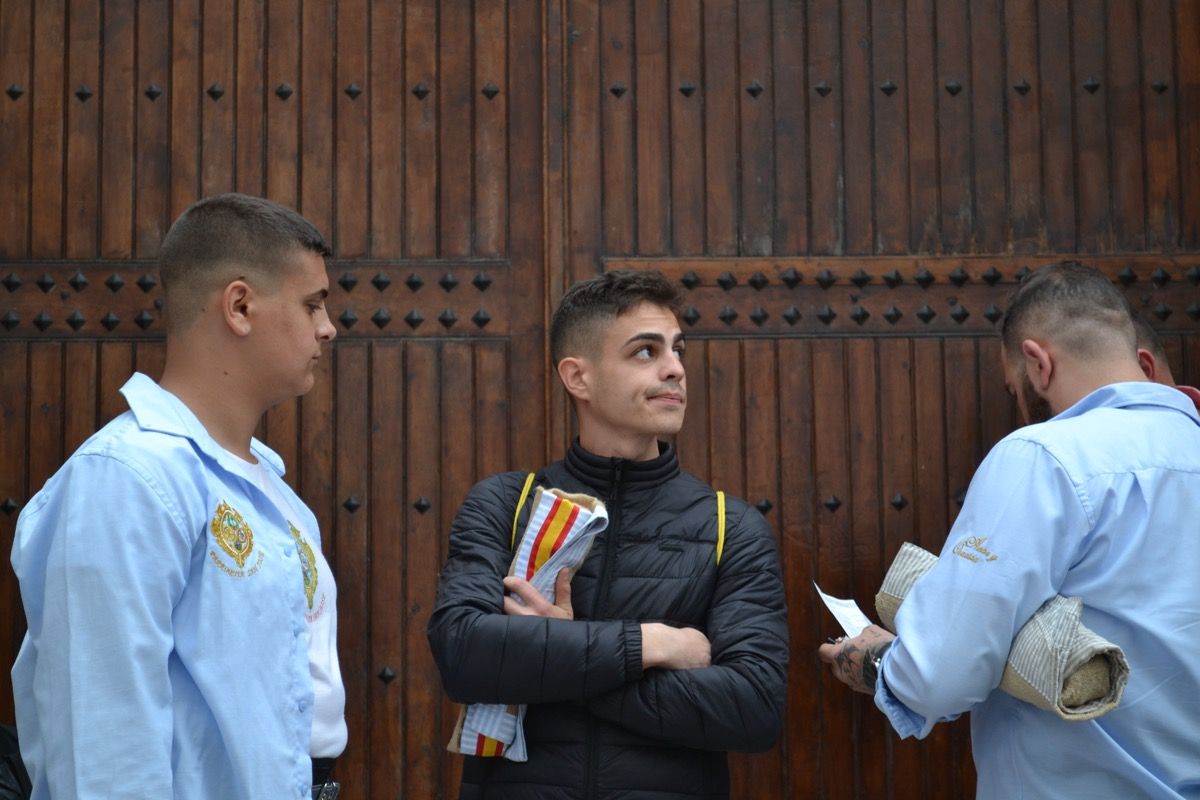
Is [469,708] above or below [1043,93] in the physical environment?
below

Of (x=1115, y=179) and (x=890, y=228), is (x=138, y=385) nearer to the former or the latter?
(x=890, y=228)

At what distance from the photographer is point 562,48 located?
3.63m

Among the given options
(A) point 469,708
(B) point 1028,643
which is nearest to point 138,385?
(A) point 469,708

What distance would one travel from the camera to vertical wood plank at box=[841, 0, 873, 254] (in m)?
3.63

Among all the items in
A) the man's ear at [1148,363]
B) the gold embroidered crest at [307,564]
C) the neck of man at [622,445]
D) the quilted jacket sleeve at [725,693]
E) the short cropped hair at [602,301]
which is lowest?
the quilted jacket sleeve at [725,693]

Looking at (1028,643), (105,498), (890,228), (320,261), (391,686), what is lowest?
(391,686)

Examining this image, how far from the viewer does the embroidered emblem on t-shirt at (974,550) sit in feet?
7.62

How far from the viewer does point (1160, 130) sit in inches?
143

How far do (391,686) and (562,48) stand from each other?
160 centimetres

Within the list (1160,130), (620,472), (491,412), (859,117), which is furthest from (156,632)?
(1160,130)

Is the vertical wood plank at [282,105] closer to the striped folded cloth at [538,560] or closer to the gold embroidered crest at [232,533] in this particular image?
the striped folded cloth at [538,560]

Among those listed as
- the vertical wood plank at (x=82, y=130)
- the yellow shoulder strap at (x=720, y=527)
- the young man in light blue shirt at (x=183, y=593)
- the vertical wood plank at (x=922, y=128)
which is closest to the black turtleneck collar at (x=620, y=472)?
the yellow shoulder strap at (x=720, y=527)

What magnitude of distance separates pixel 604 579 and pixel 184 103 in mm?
1787

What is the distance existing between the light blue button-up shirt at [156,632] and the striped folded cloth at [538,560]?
43 centimetres
